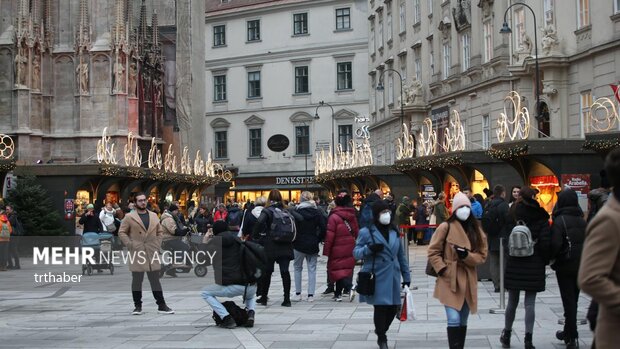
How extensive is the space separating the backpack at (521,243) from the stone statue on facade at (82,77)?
118 ft

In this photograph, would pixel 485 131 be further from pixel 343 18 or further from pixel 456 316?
pixel 343 18

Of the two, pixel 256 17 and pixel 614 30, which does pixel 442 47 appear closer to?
pixel 614 30

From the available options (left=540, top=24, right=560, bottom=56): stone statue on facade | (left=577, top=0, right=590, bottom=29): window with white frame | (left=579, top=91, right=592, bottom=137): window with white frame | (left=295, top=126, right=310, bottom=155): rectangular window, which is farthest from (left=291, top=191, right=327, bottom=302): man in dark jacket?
(left=295, top=126, right=310, bottom=155): rectangular window

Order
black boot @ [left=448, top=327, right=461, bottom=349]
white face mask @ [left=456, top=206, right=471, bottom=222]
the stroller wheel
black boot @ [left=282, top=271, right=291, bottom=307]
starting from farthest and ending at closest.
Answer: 1. the stroller wheel
2. black boot @ [left=282, top=271, right=291, bottom=307]
3. white face mask @ [left=456, top=206, right=471, bottom=222]
4. black boot @ [left=448, top=327, right=461, bottom=349]

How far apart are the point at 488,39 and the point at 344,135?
34896mm

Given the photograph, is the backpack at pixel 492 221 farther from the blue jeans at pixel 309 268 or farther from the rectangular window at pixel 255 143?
the rectangular window at pixel 255 143

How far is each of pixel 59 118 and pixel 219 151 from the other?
115ft

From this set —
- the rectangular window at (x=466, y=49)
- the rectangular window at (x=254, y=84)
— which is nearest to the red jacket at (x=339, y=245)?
the rectangular window at (x=466, y=49)

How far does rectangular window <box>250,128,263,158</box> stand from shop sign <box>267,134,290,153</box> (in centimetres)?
437

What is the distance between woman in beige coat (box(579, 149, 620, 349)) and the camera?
16.4ft

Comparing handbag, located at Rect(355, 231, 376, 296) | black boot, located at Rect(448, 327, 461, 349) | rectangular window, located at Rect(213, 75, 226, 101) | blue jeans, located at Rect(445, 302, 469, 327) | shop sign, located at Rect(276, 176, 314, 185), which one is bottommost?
black boot, located at Rect(448, 327, 461, 349)

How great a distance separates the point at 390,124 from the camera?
2272 inches

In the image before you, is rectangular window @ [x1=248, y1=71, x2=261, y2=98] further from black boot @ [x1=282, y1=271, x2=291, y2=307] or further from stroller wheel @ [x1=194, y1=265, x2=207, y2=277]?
black boot @ [x1=282, y1=271, x2=291, y2=307]

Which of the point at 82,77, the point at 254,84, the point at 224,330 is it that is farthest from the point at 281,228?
the point at 254,84
